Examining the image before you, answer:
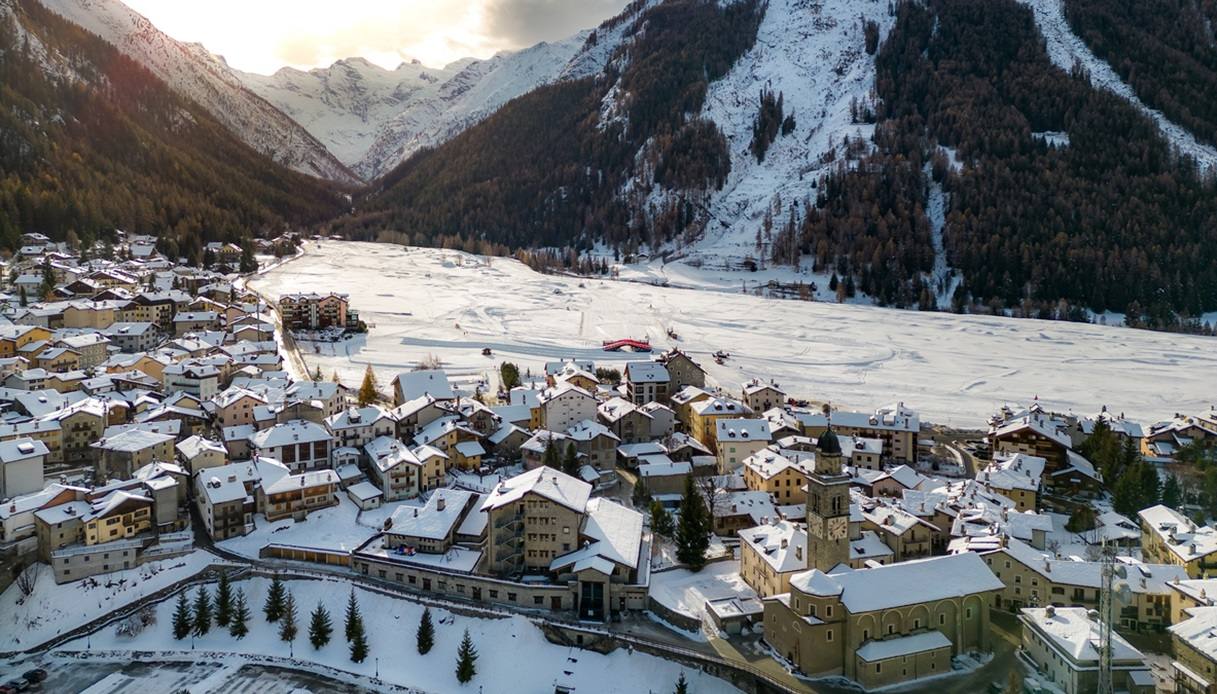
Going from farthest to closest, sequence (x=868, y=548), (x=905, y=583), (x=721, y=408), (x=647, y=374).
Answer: (x=647, y=374) → (x=721, y=408) → (x=868, y=548) → (x=905, y=583)

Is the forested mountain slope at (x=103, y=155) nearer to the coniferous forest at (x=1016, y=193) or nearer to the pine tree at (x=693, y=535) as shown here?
the pine tree at (x=693, y=535)

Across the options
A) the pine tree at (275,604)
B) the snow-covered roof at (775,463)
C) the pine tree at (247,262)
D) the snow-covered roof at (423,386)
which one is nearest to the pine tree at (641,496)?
the snow-covered roof at (775,463)

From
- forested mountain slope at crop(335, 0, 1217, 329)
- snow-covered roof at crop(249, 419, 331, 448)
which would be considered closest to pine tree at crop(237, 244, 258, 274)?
forested mountain slope at crop(335, 0, 1217, 329)

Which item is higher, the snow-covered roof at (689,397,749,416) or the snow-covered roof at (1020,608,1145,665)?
the snow-covered roof at (689,397,749,416)

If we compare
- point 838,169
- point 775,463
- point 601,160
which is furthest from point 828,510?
point 601,160

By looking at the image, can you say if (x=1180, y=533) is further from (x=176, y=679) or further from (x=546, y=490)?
(x=176, y=679)

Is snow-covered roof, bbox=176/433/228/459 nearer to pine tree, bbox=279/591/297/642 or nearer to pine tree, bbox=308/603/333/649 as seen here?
pine tree, bbox=279/591/297/642
